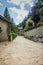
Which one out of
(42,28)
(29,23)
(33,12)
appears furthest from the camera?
(29,23)

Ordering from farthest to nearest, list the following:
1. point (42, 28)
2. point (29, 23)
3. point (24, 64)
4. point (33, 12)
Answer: point (29, 23)
point (33, 12)
point (42, 28)
point (24, 64)

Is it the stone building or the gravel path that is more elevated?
the stone building

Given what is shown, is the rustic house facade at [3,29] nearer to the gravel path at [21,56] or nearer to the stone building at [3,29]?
the stone building at [3,29]

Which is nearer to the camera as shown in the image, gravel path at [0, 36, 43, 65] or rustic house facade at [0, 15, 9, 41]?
gravel path at [0, 36, 43, 65]

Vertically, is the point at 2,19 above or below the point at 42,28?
above

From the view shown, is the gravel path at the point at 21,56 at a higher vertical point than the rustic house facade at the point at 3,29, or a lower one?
lower

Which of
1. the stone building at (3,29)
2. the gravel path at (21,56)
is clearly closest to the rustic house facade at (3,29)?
the stone building at (3,29)

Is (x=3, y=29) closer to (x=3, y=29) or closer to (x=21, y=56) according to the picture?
(x=3, y=29)

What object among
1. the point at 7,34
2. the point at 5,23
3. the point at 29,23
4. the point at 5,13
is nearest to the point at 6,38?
the point at 7,34

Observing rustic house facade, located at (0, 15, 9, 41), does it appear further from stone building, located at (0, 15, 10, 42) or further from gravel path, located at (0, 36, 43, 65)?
gravel path, located at (0, 36, 43, 65)

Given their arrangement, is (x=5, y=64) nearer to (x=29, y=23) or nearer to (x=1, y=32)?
(x=1, y=32)

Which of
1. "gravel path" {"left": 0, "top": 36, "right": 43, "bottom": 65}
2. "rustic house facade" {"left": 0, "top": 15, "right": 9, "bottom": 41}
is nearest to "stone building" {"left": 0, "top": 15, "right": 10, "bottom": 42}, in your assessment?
"rustic house facade" {"left": 0, "top": 15, "right": 9, "bottom": 41}

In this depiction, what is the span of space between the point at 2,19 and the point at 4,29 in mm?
1618

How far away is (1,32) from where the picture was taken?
2230 cm
